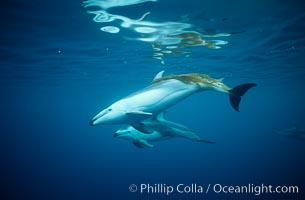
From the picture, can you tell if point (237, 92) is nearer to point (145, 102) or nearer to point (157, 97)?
point (157, 97)

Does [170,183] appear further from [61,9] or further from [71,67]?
[61,9]

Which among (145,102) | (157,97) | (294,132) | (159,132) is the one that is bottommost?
(159,132)

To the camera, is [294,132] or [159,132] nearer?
[159,132]

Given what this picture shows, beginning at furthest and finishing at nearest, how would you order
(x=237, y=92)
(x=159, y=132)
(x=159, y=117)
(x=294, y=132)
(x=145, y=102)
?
(x=294, y=132)
(x=159, y=117)
(x=159, y=132)
(x=237, y=92)
(x=145, y=102)

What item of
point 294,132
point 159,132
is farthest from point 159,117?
point 294,132

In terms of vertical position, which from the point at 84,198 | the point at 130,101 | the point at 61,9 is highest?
the point at 61,9

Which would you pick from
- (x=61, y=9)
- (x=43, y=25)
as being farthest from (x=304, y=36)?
(x=43, y=25)

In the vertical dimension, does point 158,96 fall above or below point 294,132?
below

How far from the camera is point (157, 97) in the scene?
716 centimetres

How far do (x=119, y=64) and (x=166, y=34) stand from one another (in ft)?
30.7

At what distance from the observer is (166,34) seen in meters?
13.4

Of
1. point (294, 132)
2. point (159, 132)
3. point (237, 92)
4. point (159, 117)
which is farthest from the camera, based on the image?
point (294, 132)

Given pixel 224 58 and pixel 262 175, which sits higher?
pixel 224 58

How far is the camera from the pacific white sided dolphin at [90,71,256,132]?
22.7 ft
